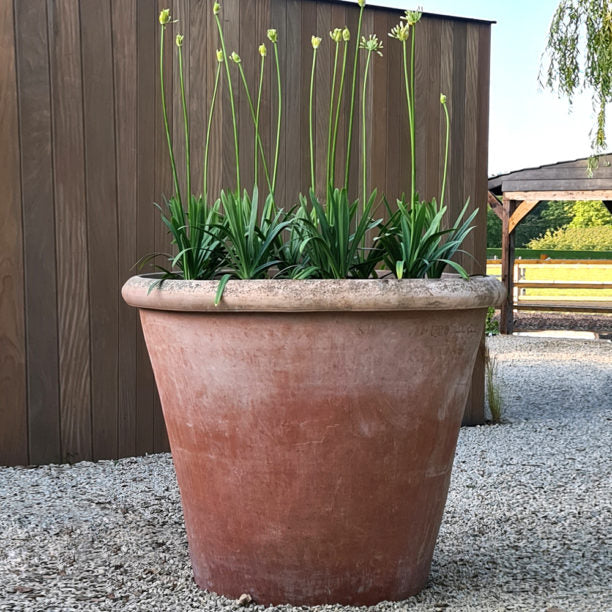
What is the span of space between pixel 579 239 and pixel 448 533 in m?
29.7

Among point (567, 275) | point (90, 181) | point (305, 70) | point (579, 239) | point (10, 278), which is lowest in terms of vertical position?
point (567, 275)

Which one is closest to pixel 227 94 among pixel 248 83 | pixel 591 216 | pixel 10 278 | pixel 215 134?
pixel 248 83

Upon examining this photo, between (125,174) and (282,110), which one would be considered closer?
(125,174)

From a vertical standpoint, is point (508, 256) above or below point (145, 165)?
below

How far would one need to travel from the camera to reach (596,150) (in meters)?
7.66

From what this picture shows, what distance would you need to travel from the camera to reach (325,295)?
1819 millimetres

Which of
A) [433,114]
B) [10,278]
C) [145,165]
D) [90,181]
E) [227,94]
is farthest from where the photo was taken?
[433,114]

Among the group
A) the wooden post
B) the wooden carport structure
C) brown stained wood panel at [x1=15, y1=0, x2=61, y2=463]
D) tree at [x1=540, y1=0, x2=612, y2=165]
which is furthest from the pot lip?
the wooden post

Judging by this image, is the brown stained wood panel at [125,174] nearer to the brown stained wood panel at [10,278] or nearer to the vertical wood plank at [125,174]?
the vertical wood plank at [125,174]

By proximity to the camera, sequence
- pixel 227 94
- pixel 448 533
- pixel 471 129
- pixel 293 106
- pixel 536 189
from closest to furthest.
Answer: pixel 448 533 < pixel 227 94 < pixel 293 106 < pixel 471 129 < pixel 536 189

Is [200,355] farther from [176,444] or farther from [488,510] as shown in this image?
[488,510]

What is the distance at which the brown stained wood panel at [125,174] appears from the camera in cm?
369

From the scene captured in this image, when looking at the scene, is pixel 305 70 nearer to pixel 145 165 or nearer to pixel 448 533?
pixel 145 165

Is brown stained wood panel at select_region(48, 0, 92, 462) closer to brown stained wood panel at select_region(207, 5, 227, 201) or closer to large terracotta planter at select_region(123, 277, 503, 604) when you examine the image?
brown stained wood panel at select_region(207, 5, 227, 201)
